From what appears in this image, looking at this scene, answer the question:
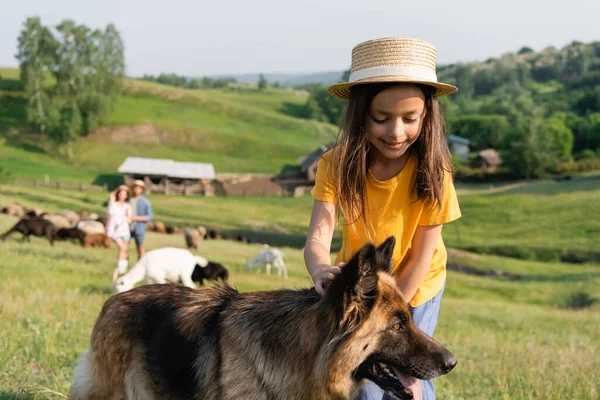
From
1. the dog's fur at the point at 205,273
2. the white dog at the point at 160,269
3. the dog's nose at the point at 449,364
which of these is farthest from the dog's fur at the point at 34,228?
the dog's nose at the point at 449,364

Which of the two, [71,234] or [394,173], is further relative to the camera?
[71,234]

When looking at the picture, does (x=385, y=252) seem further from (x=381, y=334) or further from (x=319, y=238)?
(x=319, y=238)

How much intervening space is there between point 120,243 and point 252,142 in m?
84.5

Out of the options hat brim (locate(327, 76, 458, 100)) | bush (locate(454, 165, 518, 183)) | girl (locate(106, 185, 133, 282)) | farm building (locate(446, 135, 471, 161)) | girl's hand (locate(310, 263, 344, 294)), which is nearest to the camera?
girl's hand (locate(310, 263, 344, 294))

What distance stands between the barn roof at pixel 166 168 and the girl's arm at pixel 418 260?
73792mm

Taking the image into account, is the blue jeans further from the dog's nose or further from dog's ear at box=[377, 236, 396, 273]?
dog's ear at box=[377, 236, 396, 273]

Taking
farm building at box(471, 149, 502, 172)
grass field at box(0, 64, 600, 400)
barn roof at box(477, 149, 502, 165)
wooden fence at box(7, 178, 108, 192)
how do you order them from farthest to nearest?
1. barn roof at box(477, 149, 502, 165)
2. farm building at box(471, 149, 502, 172)
3. wooden fence at box(7, 178, 108, 192)
4. grass field at box(0, 64, 600, 400)

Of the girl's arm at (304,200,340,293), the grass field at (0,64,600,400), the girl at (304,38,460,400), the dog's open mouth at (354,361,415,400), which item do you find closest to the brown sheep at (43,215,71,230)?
the grass field at (0,64,600,400)

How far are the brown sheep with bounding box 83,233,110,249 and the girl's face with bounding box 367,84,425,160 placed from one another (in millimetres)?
23445

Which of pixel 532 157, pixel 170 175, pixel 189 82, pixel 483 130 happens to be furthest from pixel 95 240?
pixel 189 82

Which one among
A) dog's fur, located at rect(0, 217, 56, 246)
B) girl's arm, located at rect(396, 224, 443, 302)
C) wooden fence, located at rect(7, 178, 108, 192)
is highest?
girl's arm, located at rect(396, 224, 443, 302)

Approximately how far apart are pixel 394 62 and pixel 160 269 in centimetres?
1055

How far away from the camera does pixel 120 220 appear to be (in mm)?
16531

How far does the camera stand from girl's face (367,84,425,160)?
14.4 feet
